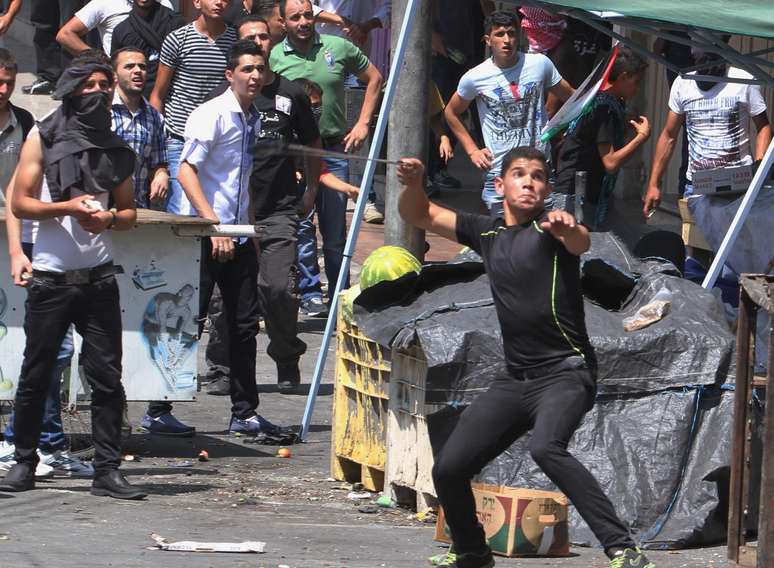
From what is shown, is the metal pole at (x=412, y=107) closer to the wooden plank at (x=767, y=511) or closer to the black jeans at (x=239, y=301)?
the black jeans at (x=239, y=301)

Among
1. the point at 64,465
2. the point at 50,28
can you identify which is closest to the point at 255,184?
the point at 64,465

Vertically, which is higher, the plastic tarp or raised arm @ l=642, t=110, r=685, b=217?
raised arm @ l=642, t=110, r=685, b=217

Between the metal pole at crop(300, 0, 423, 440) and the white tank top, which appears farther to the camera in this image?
the metal pole at crop(300, 0, 423, 440)

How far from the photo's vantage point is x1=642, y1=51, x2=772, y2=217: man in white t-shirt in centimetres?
1040

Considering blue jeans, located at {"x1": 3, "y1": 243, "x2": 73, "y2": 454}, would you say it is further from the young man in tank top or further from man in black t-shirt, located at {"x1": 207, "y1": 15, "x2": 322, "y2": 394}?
man in black t-shirt, located at {"x1": 207, "y1": 15, "x2": 322, "y2": 394}

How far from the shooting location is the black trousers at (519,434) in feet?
19.0

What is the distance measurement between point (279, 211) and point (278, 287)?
1.51ft

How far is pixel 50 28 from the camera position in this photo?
1664 centimetres

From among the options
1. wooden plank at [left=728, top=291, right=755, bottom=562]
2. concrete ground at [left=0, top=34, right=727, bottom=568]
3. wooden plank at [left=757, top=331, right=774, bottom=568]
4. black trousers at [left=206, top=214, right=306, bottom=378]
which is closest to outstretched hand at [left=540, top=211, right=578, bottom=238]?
wooden plank at [left=728, top=291, right=755, bottom=562]

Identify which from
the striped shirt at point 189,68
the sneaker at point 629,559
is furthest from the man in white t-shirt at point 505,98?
the sneaker at point 629,559

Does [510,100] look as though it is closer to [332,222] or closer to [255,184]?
[332,222]

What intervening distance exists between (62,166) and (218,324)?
2.47 metres

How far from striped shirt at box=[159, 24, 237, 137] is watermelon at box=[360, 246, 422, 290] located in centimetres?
282

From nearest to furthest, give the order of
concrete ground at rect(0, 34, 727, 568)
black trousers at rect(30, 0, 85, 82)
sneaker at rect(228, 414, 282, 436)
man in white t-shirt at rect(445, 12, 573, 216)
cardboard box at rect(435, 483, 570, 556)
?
1. concrete ground at rect(0, 34, 727, 568)
2. cardboard box at rect(435, 483, 570, 556)
3. sneaker at rect(228, 414, 282, 436)
4. man in white t-shirt at rect(445, 12, 573, 216)
5. black trousers at rect(30, 0, 85, 82)
